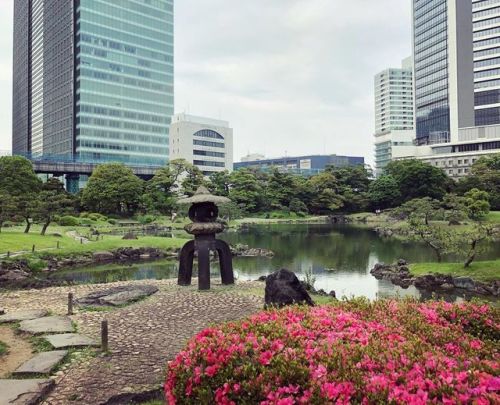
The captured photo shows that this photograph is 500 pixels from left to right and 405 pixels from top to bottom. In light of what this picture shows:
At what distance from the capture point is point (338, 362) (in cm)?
536

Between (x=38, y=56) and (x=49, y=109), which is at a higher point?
(x=38, y=56)

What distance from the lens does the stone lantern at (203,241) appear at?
19.6m

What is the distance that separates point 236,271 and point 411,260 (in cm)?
1364

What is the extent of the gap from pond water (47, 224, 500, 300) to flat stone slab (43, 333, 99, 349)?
33.9 ft

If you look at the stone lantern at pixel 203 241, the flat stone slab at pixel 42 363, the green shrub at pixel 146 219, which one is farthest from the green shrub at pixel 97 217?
the flat stone slab at pixel 42 363

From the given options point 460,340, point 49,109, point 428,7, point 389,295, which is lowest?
point 389,295

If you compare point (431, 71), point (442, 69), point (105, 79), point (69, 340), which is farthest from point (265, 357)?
point (431, 71)

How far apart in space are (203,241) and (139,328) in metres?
7.42

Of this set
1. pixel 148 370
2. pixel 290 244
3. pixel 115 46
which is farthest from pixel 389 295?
pixel 115 46

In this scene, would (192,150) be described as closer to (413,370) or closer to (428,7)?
(428,7)

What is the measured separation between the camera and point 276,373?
5.26 meters

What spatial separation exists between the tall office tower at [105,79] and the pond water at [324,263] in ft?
213

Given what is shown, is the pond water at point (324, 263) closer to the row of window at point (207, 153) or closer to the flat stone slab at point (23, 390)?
the flat stone slab at point (23, 390)

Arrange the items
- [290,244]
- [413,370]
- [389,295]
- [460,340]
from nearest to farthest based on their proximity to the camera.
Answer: [413,370], [460,340], [389,295], [290,244]
